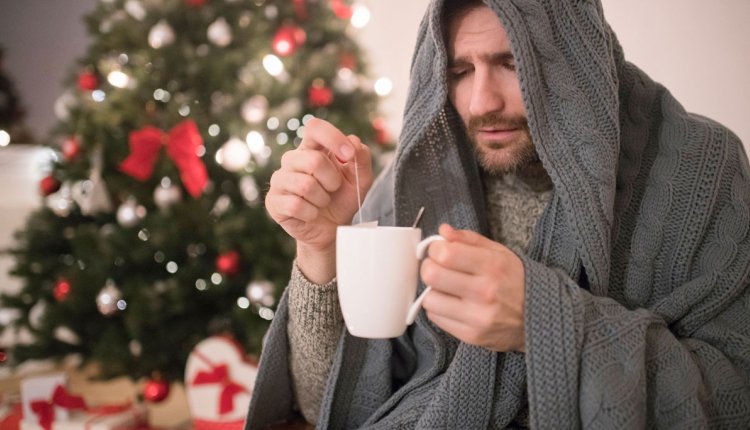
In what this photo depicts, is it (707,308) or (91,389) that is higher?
(707,308)

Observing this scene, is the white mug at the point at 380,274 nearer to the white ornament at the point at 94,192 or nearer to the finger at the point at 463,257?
the finger at the point at 463,257

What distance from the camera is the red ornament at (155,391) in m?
1.89

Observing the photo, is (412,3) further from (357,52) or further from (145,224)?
(145,224)

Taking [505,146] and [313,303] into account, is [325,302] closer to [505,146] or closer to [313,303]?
[313,303]

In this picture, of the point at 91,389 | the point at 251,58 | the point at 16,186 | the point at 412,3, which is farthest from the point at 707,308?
the point at 16,186

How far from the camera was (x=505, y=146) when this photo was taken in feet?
3.17

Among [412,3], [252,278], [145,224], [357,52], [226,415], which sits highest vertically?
[412,3]

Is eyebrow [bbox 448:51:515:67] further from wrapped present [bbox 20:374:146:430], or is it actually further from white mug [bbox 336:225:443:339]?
wrapped present [bbox 20:374:146:430]

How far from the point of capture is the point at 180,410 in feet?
7.14

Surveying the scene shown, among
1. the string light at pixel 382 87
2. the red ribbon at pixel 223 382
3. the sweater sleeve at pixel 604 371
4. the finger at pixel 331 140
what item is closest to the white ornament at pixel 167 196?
the red ribbon at pixel 223 382

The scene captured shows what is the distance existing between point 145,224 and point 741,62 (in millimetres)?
1791

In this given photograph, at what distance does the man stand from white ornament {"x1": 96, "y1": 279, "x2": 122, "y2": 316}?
112 centimetres

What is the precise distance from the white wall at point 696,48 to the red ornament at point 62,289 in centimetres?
192

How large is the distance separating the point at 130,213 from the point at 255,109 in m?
0.55
